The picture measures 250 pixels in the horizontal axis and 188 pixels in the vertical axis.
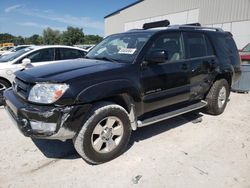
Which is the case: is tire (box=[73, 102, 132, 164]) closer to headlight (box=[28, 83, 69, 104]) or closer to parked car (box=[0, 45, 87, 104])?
headlight (box=[28, 83, 69, 104])

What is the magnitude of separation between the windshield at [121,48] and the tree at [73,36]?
63340 mm

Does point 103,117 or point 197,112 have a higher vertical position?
point 103,117

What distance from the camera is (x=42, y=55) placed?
22.6 feet

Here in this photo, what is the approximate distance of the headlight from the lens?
9.17ft

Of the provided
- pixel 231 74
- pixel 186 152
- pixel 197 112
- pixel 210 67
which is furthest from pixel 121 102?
pixel 231 74

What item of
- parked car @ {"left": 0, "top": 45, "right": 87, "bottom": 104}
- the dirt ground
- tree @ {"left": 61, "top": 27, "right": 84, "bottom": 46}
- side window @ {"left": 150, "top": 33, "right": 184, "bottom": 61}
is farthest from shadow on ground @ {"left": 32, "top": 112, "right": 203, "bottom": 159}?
tree @ {"left": 61, "top": 27, "right": 84, "bottom": 46}

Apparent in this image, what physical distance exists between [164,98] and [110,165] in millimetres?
1377

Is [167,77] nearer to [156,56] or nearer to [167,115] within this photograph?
[156,56]

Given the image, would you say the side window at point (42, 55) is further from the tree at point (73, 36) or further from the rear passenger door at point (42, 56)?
the tree at point (73, 36)

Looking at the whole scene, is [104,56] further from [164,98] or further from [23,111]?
[23,111]

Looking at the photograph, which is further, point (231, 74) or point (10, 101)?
point (231, 74)

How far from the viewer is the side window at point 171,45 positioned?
391 centimetres

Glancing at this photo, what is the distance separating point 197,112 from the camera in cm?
548

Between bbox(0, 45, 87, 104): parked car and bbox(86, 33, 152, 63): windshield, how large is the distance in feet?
7.77
